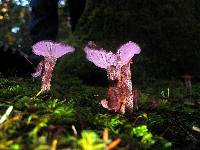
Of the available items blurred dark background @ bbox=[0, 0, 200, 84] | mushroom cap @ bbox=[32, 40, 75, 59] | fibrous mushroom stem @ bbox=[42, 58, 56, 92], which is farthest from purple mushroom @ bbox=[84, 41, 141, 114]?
blurred dark background @ bbox=[0, 0, 200, 84]

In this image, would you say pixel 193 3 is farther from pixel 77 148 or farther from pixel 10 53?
pixel 77 148

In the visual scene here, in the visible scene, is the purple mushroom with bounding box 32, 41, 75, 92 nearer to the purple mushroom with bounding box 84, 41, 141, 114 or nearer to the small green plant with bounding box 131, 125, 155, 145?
the purple mushroom with bounding box 84, 41, 141, 114

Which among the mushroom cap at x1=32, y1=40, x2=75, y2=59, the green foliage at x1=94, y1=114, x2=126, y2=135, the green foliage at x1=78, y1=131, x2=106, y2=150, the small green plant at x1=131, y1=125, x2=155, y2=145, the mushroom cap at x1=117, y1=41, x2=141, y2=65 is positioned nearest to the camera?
the green foliage at x1=78, y1=131, x2=106, y2=150

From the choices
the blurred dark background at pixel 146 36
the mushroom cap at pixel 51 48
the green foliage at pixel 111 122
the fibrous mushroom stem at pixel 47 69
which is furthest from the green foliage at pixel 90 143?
the blurred dark background at pixel 146 36

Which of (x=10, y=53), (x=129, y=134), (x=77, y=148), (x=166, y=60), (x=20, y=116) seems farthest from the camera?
(x=166, y=60)

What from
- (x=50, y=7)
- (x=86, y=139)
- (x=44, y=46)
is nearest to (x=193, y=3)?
(x=50, y=7)

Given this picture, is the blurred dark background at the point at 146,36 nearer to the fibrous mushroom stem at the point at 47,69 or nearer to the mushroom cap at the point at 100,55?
the fibrous mushroom stem at the point at 47,69

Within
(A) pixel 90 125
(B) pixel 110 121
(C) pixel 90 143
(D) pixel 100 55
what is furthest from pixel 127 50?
(C) pixel 90 143
